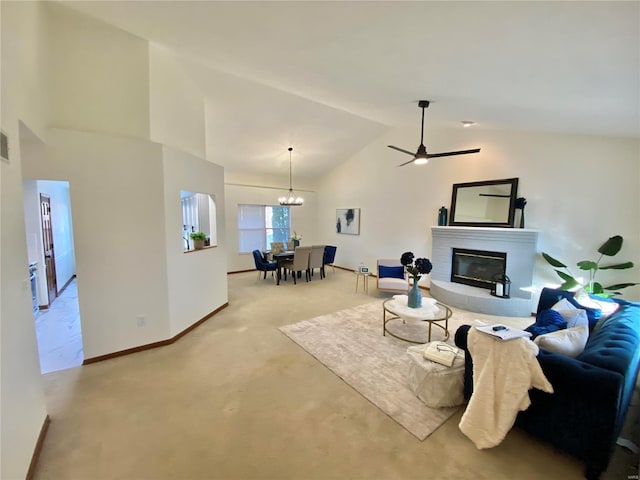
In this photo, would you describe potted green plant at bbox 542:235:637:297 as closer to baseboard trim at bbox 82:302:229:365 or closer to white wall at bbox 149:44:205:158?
baseboard trim at bbox 82:302:229:365

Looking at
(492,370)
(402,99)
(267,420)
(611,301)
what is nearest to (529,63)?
(402,99)

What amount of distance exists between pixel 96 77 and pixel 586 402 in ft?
16.9

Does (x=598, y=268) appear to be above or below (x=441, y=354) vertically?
above

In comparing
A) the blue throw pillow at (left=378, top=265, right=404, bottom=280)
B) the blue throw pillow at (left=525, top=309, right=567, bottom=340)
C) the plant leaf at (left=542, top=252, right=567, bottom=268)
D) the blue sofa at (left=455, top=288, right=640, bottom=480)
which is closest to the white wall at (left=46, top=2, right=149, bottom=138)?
the blue sofa at (left=455, top=288, right=640, bottom=480)

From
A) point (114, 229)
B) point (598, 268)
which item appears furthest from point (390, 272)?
point (114, 229)

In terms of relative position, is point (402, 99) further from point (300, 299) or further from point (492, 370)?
point (300, 299)

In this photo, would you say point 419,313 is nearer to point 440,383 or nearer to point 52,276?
point 440,383

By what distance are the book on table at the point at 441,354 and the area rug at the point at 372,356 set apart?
401mm

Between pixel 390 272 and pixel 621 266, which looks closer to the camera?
pixel 621 266

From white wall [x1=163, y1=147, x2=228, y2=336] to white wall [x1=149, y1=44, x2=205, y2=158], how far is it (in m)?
0.26

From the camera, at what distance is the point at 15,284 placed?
5.65 feet

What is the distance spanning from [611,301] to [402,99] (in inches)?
134

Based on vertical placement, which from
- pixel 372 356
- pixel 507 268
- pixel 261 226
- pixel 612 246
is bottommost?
pixel 372 356

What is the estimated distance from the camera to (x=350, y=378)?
8.93 feet
